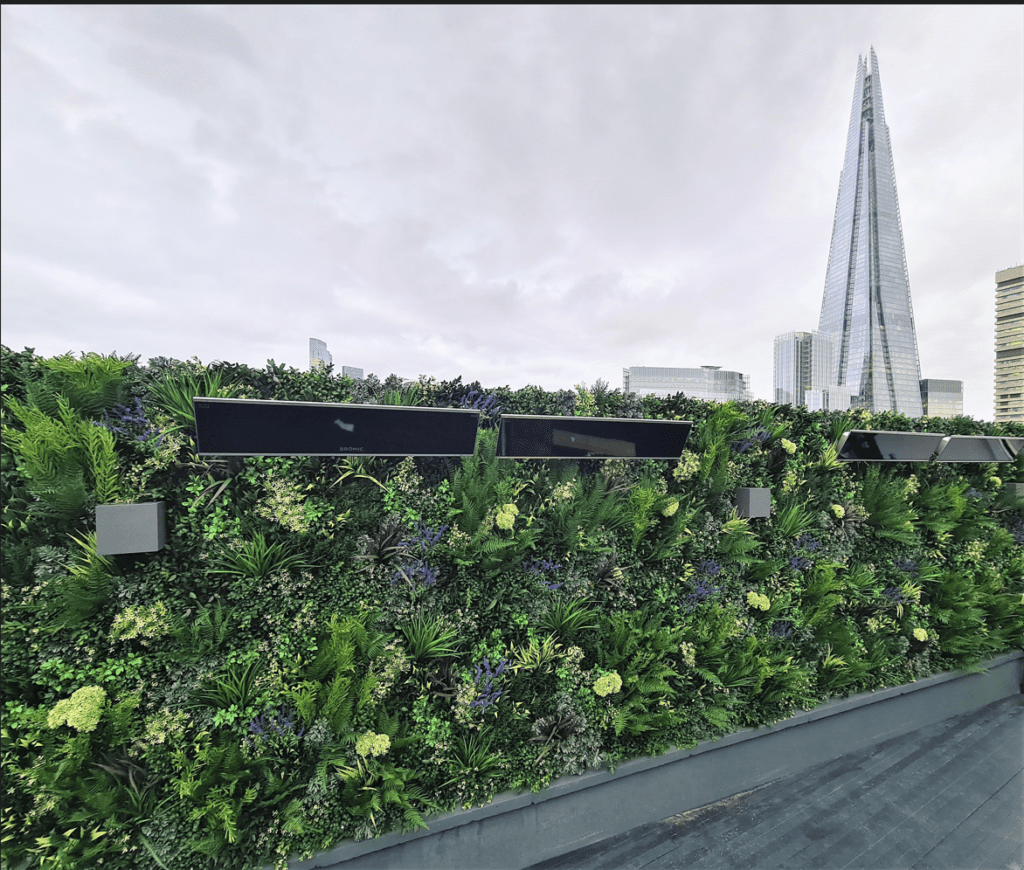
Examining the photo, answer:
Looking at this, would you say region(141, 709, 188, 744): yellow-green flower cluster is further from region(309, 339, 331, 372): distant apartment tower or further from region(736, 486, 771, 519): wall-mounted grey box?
region(736, 486, 771, 519): wall-mounted grey box

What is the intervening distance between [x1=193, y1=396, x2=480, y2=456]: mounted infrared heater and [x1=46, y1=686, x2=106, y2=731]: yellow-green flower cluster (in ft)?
5.07

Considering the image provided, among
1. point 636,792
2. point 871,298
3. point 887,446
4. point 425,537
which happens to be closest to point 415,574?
point 425,537

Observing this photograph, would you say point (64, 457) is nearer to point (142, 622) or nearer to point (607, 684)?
point (142, 622)

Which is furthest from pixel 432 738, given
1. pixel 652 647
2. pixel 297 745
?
pixel 652 647

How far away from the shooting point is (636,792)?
3.21 m

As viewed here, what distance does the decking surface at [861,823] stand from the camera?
2.95m

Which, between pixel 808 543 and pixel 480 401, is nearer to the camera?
pixel 480 401

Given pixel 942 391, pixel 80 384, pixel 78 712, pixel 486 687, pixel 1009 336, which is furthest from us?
pixel 942 391

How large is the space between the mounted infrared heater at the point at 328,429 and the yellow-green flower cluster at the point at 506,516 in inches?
22.4

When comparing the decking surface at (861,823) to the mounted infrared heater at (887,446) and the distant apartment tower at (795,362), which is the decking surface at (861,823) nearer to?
the mounted infrared heater at (887,446)

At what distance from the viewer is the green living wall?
2.30 m

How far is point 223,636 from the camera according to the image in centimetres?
256

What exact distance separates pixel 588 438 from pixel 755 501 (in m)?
2.11

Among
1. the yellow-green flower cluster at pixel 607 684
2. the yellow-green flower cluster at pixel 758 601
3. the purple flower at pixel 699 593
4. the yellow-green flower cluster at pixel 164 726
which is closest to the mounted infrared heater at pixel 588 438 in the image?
the purple flower at pixel 699 593
